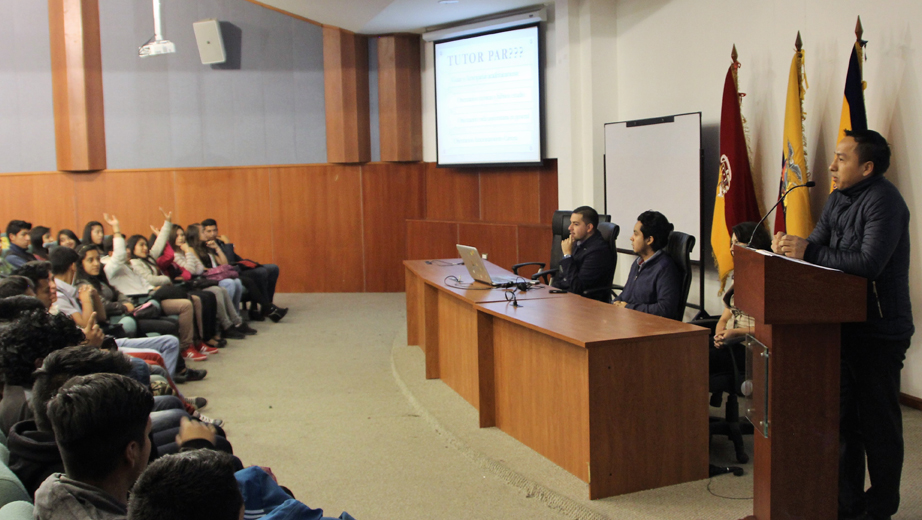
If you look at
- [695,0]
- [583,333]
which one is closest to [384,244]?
[695,0]

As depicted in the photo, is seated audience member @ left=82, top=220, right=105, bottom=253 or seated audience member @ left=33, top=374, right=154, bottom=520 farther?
seated audience member @ left=82, top=220, right=105, bottom=253

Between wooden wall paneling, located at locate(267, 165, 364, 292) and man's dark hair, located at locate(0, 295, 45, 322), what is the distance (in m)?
6.34

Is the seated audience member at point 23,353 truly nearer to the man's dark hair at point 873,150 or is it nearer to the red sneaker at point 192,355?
the man's dark hair at point 873,150

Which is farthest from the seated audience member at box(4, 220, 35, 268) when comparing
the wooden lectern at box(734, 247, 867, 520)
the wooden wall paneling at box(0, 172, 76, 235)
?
the wooden lectern at box(734, 247, 867, 520)

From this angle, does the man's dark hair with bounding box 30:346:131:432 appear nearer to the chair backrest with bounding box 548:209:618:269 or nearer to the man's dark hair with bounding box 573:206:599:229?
the man's dark hair with bounding box 573:206:599:229

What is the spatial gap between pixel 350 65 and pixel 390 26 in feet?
2.69

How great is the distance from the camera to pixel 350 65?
9.04 metres

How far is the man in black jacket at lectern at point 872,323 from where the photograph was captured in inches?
95.2

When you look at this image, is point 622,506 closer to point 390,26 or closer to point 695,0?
point 695,0

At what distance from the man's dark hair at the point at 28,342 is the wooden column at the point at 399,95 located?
6.77 meters

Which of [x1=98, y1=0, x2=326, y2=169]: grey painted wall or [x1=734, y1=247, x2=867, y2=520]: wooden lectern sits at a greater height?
[x1=98, y1=0, x2=326, y2=169]: grey painted wall

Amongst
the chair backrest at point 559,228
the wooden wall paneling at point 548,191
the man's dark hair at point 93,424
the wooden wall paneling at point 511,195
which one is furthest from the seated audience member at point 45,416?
the wooden wall paneling at point 511,195

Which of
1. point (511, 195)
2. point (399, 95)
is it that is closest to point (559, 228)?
point (511, 195)

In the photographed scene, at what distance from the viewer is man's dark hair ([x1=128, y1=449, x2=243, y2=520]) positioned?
1.23 meters
